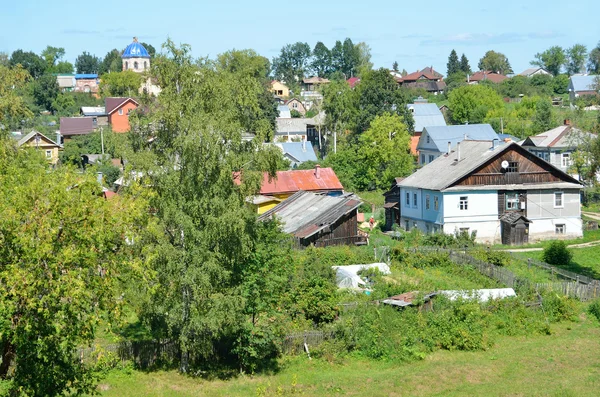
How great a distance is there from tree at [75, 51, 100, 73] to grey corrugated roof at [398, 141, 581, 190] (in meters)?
148

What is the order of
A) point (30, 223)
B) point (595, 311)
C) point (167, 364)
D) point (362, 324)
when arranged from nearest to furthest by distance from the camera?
1. point (30, 223)
2. point (167, 364)
3. point (362, 324)
4. point (595, 311)

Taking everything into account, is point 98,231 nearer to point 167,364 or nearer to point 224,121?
point 224,121

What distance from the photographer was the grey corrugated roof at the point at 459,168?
44.8 m

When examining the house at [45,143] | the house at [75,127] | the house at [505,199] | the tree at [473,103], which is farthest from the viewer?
the tree at [473,103]

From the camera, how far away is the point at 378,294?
29906mm

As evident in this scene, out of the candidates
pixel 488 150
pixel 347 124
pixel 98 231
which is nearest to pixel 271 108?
pixel 347 124

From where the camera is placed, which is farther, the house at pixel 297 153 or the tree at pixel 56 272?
the house at pixel 297 153

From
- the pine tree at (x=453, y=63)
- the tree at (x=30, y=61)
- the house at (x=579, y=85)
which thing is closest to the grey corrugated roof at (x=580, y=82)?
the house at (x=579, y=85)

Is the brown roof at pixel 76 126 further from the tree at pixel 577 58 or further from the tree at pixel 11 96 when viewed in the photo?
the tree at pixel 577 58

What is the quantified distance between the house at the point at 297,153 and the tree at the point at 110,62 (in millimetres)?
99464

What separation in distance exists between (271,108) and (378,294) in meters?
59.1

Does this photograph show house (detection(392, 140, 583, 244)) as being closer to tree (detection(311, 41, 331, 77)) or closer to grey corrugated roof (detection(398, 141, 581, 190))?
grey corrugated roof (detection(398, 141, 581, 190))

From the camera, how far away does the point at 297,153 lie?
73375 mm

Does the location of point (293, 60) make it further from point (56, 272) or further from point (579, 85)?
point (56, 272)
